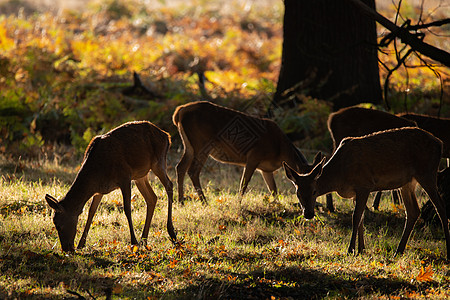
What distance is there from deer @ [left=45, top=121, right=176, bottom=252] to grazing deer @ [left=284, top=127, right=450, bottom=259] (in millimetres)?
1762

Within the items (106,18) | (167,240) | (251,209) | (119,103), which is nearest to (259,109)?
(119,103)

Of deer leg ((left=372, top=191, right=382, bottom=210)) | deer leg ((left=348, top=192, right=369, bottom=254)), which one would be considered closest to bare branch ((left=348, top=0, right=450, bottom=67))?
deer leg ((left=348, top=192, right=369, bottom=254))

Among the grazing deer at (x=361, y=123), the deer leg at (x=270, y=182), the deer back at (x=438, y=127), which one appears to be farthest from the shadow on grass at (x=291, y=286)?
the deer back at (x=438, y=127)

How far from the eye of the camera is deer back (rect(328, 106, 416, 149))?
952 centimetres

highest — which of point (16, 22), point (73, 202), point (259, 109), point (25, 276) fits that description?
point (16, 22)

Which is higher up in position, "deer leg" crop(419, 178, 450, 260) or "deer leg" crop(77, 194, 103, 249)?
"deer leg" crop(419, 178, 450, 260)

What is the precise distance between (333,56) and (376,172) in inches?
248

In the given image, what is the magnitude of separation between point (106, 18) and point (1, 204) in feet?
64.7

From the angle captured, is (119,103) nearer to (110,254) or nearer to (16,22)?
(110,254)

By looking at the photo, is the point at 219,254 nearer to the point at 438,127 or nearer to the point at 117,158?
the point at 117,158

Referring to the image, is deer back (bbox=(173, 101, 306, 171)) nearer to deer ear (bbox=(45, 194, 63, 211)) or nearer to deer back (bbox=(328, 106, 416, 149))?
deer back (bbox=(328, 106, 416, 149))

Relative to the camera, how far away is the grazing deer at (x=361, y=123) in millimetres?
9516

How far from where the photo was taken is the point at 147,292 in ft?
18.7

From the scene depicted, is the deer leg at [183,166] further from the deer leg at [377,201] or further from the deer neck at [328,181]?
the deer leg at [377,201]
